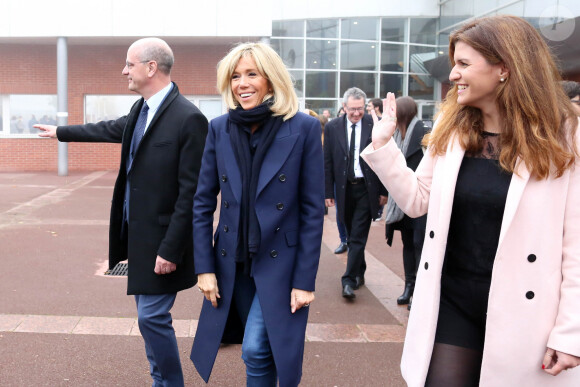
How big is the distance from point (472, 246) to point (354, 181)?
390 centimetres

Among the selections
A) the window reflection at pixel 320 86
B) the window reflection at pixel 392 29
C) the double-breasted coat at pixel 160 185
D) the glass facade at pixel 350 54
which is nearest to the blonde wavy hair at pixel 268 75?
the double-breasted coat at pixel 160 185

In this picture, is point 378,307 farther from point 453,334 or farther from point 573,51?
point 573,51

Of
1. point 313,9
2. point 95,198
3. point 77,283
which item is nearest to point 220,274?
point 77,283

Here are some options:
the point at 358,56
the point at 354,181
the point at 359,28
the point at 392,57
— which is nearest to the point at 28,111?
the point at 358,56

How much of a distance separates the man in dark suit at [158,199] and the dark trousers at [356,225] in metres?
2.83

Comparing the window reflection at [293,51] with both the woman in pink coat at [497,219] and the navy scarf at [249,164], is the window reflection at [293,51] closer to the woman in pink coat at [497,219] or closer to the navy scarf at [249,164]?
the navy scarf at [249,164]

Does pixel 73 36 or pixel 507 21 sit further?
pixel 73 36

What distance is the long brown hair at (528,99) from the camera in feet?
7.35

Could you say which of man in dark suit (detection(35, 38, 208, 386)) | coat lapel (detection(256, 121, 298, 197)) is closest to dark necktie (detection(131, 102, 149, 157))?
man in dark suit (detection(35, 38, 208, 386))

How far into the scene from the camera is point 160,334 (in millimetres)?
3369

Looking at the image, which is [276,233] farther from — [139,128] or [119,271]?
[119,271]

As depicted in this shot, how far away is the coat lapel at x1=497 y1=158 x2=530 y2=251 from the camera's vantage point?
2.23 meters

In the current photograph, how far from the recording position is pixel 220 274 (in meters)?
2.94

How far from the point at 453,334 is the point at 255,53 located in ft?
4.87
